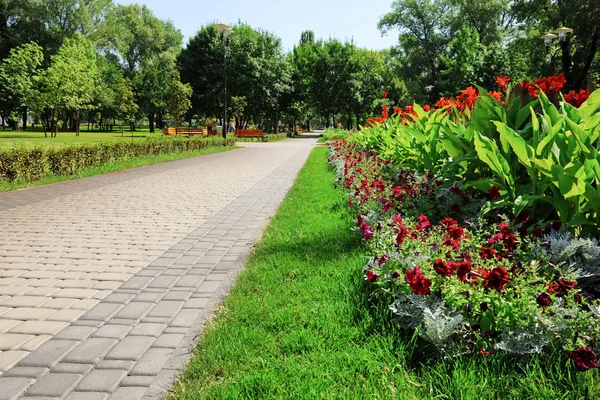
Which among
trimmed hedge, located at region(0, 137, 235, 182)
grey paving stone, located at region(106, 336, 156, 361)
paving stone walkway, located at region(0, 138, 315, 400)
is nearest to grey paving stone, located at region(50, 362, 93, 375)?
paving stone walkway, located at region(0, 138, 315, 400)

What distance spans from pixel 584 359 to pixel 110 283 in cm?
358

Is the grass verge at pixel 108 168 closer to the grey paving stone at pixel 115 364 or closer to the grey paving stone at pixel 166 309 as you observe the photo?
the grey paving stone at pixel 166 309

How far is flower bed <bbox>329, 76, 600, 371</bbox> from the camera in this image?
2.21 m

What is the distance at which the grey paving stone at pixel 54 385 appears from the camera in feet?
7.55

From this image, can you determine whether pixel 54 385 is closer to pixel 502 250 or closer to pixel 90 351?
pixel 90 351

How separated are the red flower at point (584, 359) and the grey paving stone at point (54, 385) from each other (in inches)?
96.8

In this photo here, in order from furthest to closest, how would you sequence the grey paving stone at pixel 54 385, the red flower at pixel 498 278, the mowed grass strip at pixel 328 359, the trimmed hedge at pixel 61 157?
1. the trimmed hedge at pixel 61 157
2. the grey paving stone at pixel 54 385
3. the red flower at pixel 498 278
4. the mowed grass strip at pixel 328 359

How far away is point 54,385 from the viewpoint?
238 cm

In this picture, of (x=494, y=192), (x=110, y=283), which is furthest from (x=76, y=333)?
(x=494, y=192)

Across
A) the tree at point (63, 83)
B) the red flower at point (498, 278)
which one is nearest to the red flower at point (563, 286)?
the red flower at point (498, 278)

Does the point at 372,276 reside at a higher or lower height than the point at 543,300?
lower

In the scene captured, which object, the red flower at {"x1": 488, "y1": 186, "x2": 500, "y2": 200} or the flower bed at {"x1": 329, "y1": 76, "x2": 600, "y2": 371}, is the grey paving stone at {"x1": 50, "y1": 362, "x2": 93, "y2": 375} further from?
the red flower at {"x1": 488, "y1": 186, "x2": 500, "y2": 200}

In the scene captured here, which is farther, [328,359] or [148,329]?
[148,329]

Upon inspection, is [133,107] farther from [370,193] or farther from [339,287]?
[339,287]
